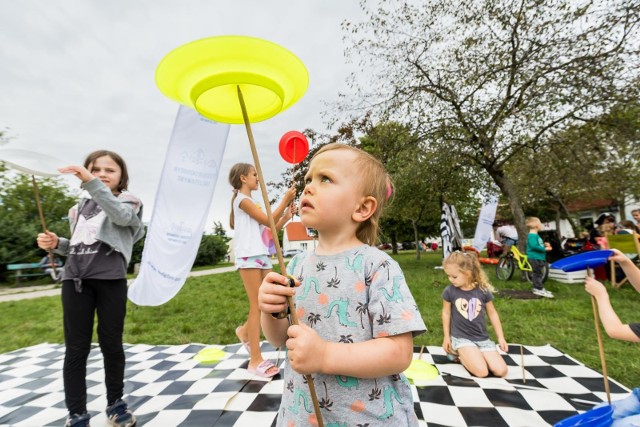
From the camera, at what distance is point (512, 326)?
3.85 metres

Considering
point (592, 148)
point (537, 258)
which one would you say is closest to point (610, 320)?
point (537, 258)

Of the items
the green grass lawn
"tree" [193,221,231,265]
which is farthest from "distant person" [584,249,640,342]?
"tree" [193,221,231,265]

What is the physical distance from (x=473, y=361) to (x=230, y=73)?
2.69 m

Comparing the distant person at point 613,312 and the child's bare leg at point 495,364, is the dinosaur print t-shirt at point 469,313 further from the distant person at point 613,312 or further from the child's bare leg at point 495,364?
the distant person at point 613,312

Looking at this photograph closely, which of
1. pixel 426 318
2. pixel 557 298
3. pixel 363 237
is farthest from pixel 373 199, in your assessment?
pixel 557 298

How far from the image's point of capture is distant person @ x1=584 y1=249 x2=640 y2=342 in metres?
1.59

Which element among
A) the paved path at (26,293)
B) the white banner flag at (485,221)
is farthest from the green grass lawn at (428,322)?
the white banner flag at (485,221)

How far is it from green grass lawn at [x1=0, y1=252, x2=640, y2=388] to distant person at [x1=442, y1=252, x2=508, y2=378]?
0.56 m

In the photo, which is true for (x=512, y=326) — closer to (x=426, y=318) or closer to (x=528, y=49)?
(x=426, y=318)

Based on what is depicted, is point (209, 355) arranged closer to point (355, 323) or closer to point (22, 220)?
point (355, 323)

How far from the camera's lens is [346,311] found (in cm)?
99

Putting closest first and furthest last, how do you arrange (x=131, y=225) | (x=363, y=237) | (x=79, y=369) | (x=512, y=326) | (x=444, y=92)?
(x=363, y=237) < (x=79, y=369) < (x=131, y=225) < (x=512, y=326) < (x=444, y=92)

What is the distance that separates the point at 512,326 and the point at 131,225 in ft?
13.6

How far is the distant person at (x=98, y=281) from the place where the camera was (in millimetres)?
1808
